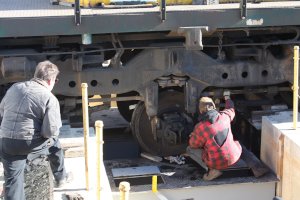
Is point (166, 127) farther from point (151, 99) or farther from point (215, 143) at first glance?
point (215, 143)

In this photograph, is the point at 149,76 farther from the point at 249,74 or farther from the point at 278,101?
the point at 278,101

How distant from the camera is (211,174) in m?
6.24

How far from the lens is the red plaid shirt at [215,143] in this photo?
19.8ft

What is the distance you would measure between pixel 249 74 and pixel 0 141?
319 cm

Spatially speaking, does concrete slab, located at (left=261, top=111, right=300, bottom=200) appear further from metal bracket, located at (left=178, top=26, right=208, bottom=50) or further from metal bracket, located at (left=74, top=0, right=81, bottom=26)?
metal bracket, located at (left=74, top=0, right=81, bottom=26)

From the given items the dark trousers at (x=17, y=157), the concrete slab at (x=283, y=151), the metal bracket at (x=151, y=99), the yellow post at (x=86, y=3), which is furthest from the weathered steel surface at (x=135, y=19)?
the dark trousers at (x=17, y=157)

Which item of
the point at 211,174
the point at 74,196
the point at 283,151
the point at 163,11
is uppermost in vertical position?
the point at 163,11

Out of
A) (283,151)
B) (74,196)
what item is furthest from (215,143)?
(74,196)

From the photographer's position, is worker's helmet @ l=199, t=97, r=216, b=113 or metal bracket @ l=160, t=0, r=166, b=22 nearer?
metal bracket @ l=160, t=0, r=166, b=22

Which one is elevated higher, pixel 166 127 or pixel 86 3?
pixel 86 3

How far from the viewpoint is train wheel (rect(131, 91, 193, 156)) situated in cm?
672

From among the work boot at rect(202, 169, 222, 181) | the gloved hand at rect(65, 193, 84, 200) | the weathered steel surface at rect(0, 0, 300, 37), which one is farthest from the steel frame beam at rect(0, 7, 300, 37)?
the gloved hand at rect(65, 193, 84, 200)

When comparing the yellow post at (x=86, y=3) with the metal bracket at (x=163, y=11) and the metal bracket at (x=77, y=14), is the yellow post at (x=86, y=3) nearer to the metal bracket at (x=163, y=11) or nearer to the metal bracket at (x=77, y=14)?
the metal bracket at (x=77, y=14)

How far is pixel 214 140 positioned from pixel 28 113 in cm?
226
